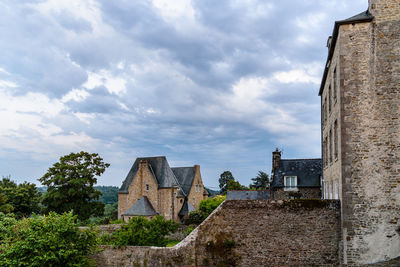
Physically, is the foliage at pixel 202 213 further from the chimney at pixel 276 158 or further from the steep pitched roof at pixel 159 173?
the chimney at pixel 276 158

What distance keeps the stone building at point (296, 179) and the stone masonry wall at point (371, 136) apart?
63.5 ft

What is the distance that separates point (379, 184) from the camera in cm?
1240

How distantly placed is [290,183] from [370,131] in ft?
66.9

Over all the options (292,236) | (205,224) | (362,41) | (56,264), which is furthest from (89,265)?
(362,41)

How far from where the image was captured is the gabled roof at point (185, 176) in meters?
47.2

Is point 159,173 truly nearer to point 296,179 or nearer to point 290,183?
point 290,183

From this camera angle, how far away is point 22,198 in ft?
159

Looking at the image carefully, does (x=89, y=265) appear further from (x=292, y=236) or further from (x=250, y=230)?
(x=292, y=236)

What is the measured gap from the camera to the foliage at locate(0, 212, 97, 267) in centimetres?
1370

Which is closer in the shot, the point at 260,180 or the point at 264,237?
the point at 264,237

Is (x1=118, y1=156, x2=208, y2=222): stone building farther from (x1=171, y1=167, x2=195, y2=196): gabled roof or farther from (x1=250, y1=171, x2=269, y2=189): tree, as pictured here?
(x1=250, y1=171, x2=269, y2=189): tree

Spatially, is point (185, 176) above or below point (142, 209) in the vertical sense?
above

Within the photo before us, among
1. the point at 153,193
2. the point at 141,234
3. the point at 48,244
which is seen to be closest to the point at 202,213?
the point at 153,193

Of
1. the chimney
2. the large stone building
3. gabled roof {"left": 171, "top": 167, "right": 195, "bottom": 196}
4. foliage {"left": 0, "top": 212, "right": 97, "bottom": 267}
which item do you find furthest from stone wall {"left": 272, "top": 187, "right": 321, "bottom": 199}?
foliage {"left": 0, "top": 212, "right": 97, "bottom": 267}
